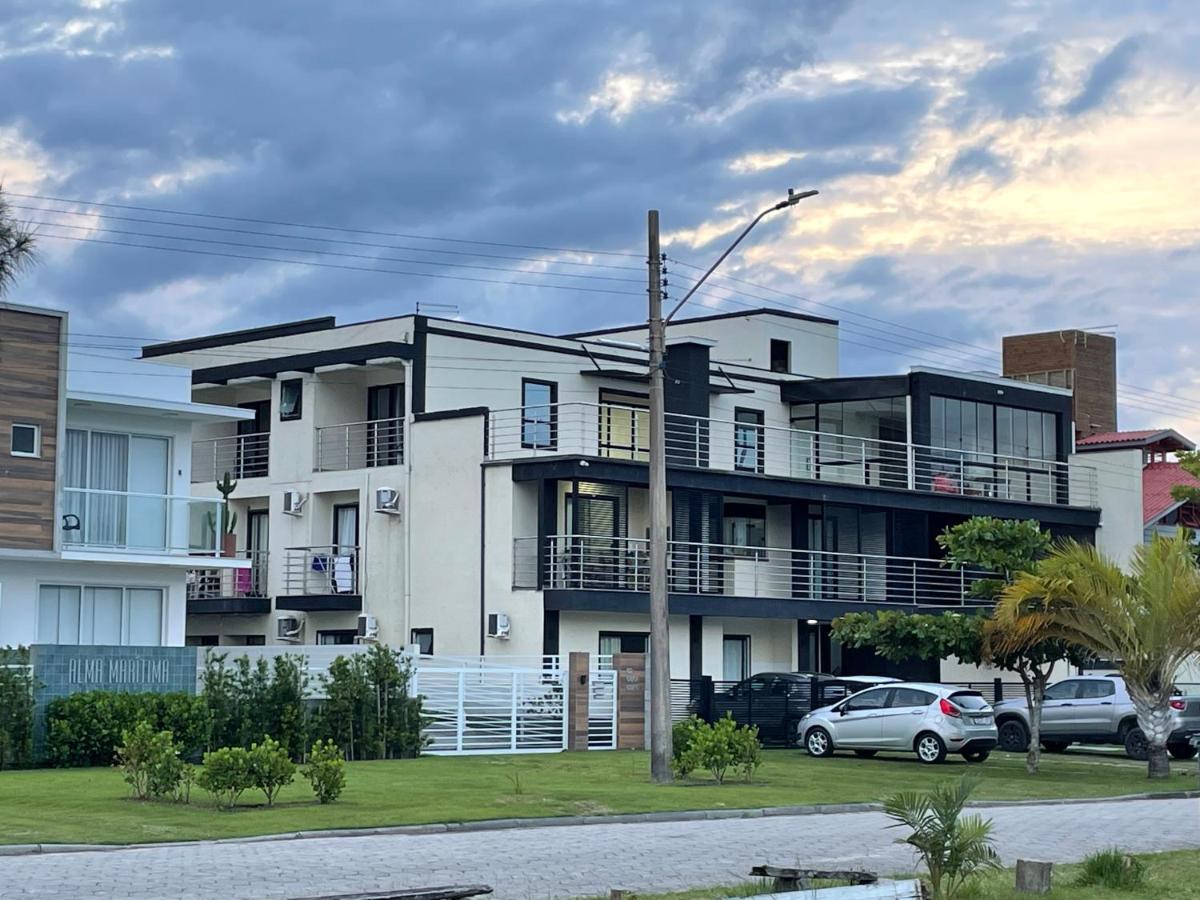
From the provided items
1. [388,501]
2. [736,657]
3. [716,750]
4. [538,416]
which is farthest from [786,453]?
[716,750]

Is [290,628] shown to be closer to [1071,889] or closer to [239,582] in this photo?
[239,582]

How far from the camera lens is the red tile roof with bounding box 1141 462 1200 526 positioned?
57.3m

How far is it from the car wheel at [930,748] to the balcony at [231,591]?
1881 centimetres

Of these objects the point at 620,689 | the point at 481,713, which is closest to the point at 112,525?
the point at 481,713

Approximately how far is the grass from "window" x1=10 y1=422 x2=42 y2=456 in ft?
70.5

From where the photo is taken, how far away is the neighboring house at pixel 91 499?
33406 mm

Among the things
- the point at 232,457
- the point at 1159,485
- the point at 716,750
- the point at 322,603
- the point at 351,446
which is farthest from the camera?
the point at 1159,485

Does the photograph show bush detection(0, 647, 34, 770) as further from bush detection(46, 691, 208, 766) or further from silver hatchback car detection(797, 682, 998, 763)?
silver hatchback car detection(797, 682, 998, 763)

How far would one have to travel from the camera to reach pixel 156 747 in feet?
75.4

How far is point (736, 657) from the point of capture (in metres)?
48.2

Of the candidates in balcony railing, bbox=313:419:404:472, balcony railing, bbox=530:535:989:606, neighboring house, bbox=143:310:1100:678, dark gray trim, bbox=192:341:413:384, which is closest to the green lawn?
balcony railing, bbox=530:535:989:606

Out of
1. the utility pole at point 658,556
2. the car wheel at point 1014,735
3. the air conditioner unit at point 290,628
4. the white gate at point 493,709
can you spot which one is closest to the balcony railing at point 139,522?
the white gate at point 493,709

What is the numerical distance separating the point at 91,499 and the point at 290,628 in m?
12.4

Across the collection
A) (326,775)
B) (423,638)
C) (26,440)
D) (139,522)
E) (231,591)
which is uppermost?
(26,440)
